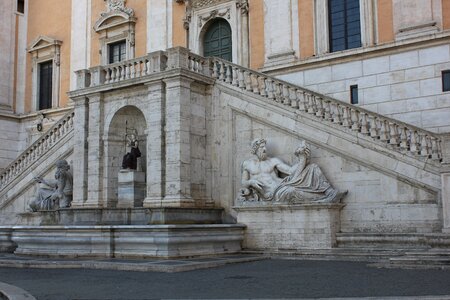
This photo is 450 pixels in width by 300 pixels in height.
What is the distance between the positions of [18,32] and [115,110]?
48.6 feet

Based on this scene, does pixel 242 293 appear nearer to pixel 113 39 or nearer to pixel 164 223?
pixel 164 223

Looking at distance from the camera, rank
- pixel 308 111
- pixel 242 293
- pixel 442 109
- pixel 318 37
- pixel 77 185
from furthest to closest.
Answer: pixel 318 37 → pixel 77 185 → pixel 442 109 → pixel 308 111 → pixel 242 293

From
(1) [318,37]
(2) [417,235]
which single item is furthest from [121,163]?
(2) [417,235]

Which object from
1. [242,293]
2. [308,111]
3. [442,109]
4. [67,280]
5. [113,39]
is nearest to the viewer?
[242,293]

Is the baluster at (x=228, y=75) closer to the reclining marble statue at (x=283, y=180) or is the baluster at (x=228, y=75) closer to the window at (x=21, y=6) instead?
the reclining marble statue at (x=283, y=180)


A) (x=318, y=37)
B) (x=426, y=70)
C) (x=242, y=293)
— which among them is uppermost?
(x=318, y=37)

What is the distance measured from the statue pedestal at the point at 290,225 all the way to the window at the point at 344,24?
24.8 ft

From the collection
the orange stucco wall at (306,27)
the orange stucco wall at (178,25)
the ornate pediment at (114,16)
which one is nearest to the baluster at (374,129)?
the orange stucco wall at (306,27)

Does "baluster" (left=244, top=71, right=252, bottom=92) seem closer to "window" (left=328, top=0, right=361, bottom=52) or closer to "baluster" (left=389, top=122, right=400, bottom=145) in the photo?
"window" (left=328, top=0, right=361, bottom=52)

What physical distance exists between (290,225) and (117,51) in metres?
15.2

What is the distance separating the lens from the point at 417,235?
14562 millimetres

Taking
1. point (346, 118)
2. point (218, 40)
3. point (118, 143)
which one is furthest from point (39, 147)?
point (346, 118)

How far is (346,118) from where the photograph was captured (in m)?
16.6

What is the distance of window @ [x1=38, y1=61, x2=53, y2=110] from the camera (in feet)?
102
